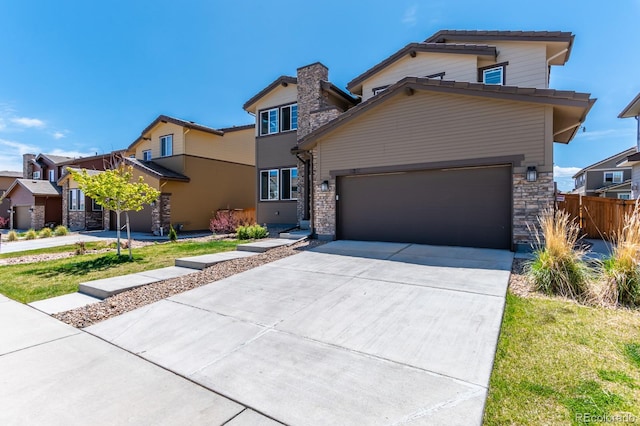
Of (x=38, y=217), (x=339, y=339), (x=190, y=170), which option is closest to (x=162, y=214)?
(x=190, y=170)

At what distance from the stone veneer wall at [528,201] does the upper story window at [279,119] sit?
415 inches

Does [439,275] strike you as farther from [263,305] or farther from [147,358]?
[147,358]

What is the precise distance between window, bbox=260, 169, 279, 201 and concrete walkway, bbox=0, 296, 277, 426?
40.1 ft

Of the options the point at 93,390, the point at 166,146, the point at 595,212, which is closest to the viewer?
the point at 93,390

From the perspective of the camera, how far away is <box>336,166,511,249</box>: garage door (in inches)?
326

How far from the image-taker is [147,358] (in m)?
3.51

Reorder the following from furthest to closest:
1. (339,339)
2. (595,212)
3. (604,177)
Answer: (604,177) → (595,212) → (339,339)

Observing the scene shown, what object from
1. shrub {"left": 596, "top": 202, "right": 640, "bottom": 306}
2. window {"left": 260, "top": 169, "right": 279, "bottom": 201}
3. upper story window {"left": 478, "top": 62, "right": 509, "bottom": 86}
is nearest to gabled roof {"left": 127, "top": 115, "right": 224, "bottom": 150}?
window {"left": 260, "top": 169, "right": 279, "bottom": 201}

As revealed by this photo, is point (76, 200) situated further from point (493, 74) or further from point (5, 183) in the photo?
point (493, 74)

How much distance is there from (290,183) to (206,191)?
7.22 m

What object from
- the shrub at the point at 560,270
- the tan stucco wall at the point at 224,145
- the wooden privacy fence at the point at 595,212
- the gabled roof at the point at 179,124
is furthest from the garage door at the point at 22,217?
the wooden privacy fence at the point at 595,212

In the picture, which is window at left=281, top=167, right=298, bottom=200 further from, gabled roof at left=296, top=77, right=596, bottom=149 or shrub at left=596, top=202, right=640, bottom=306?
shrub at left=596, top=202, right=640, bottom=306

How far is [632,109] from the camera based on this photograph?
14789 mm

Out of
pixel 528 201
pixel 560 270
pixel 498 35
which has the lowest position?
pixel 560 270
